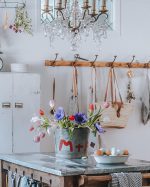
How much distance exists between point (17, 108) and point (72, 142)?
1800 millimetres

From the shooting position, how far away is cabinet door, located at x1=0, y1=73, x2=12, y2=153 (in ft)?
20.8

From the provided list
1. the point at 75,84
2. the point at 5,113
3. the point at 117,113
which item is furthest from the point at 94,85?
the point at 5,113

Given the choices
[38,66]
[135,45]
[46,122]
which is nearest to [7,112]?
[38,66]

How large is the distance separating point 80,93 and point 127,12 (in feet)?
4.36

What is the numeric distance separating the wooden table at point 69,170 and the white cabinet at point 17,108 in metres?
1.35

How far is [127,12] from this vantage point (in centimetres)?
743

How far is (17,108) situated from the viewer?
6430mm

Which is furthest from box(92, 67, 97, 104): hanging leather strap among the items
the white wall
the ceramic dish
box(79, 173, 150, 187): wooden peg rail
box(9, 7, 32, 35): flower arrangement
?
box(79, 173, 150, 187): wooden peg rail

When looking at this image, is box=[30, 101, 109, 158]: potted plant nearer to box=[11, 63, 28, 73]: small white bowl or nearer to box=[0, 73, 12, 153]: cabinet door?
box=[0, 73, 12, 153]: cabinet door

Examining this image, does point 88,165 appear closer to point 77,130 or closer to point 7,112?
point 77,130

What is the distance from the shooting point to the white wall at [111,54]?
272 inches

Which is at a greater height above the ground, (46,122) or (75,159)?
(46,122)

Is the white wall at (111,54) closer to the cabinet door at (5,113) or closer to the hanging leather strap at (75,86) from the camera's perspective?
the hanging leather strap at (75,86)

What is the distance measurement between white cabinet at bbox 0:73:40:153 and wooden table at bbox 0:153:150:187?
1.35m
